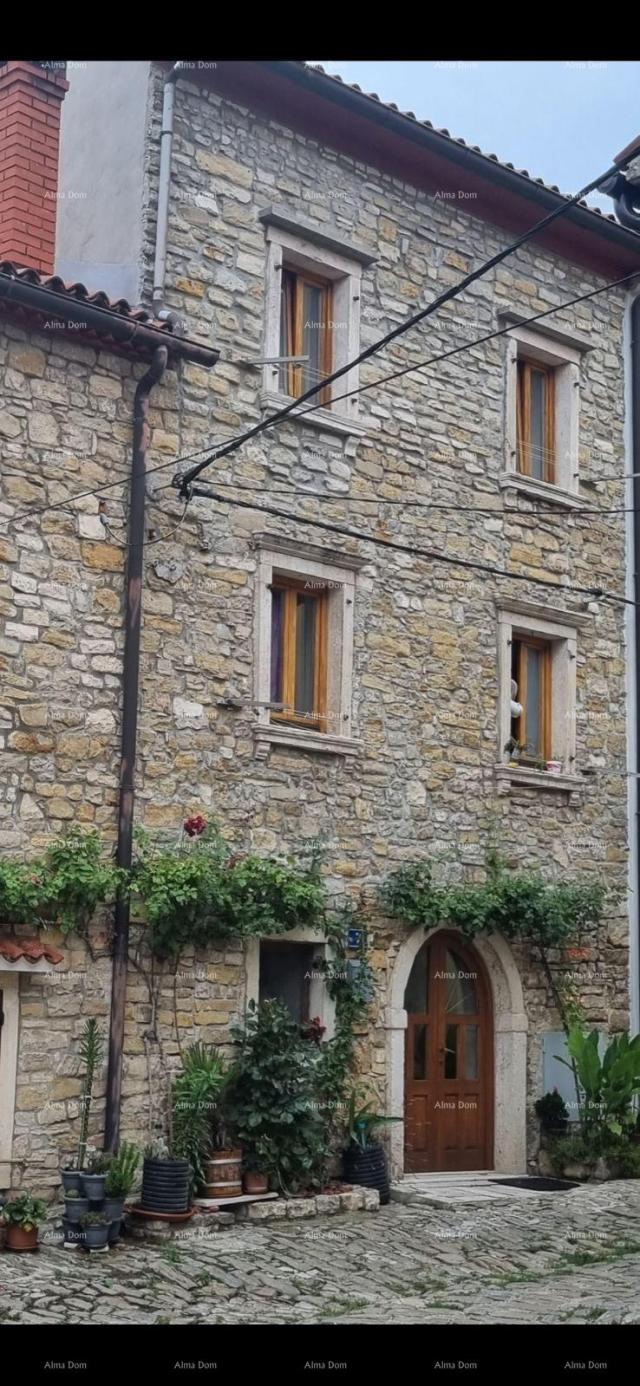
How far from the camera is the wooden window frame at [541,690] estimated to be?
45.3 feet

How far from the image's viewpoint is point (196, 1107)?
34.3 ft

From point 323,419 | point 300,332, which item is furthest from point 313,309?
point 323,419

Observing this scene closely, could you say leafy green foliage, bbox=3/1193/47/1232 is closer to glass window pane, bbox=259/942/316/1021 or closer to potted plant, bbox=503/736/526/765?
glass window pane, bbox=259/942/316/1021

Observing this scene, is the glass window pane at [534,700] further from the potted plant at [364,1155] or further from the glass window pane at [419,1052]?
the potted plant at [364,1155]

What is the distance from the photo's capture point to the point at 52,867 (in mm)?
10133

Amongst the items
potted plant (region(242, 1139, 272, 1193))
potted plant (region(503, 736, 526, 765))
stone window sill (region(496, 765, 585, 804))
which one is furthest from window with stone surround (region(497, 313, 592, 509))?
potted plant (region(242, 1139, 272, 1193))

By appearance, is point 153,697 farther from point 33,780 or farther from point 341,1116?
point 341,1116

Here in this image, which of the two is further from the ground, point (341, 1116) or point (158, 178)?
point (158, 178)

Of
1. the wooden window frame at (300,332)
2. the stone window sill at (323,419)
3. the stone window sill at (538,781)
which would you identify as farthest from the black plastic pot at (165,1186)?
the wooden window frame at (300,332)

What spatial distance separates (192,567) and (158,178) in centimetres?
293

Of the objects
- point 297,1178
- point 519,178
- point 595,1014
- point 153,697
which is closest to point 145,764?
point 153,697

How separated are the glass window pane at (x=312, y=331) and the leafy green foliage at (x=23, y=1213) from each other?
6.53m

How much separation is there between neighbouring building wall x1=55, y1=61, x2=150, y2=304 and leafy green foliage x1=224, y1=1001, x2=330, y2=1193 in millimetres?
5371

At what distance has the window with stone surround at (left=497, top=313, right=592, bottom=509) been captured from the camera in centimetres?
1398
